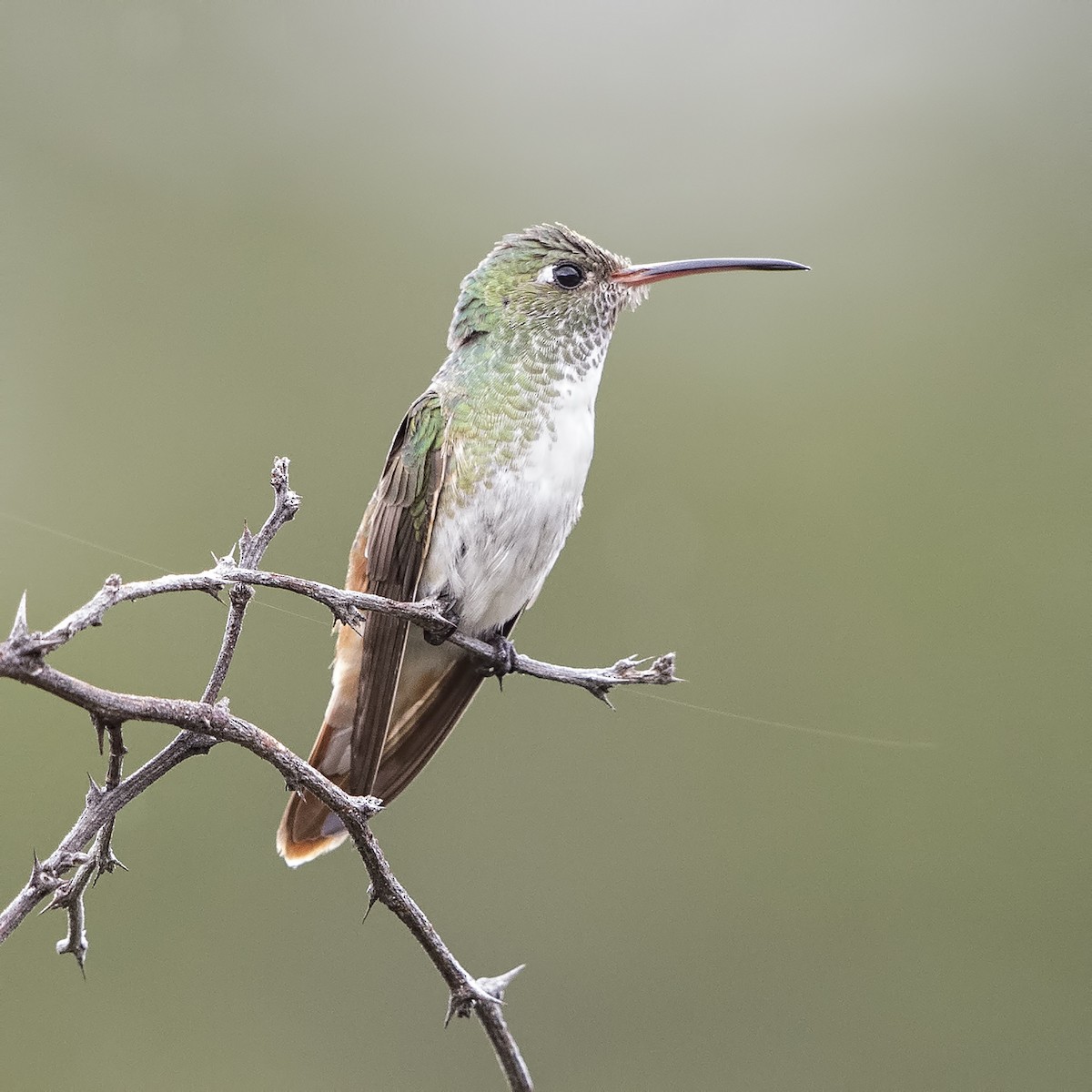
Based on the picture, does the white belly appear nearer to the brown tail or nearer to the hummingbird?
the hummingbird

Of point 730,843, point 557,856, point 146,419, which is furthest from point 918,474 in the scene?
point 146,419

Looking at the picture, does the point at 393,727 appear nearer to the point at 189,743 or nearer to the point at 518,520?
the point at 518,520

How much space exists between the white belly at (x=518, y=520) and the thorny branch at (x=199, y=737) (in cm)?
86

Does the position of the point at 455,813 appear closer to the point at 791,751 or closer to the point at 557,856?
the point at 557,856

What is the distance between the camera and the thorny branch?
4.72ft

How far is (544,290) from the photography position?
312cm

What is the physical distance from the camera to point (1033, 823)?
650 centimetres

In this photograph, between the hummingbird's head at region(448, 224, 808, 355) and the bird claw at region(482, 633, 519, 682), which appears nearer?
the bird claw at region(482, 633, 519, 682)

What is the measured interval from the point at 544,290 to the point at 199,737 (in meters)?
1.67

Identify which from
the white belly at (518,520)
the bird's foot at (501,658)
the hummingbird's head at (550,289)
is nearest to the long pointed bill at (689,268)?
the hummingbird's head at (550,289)

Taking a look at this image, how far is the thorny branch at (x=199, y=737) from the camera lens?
1.44 m

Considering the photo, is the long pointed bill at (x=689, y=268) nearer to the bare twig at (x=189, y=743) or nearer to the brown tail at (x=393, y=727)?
the brown tail at (x=393, y=727)

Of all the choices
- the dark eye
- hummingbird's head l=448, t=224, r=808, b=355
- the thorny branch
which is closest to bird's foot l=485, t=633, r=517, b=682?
hummingbird's head l=448, t=224, r=808, b=355

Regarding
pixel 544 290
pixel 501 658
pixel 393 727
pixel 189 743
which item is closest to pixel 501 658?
pixel 501 658
